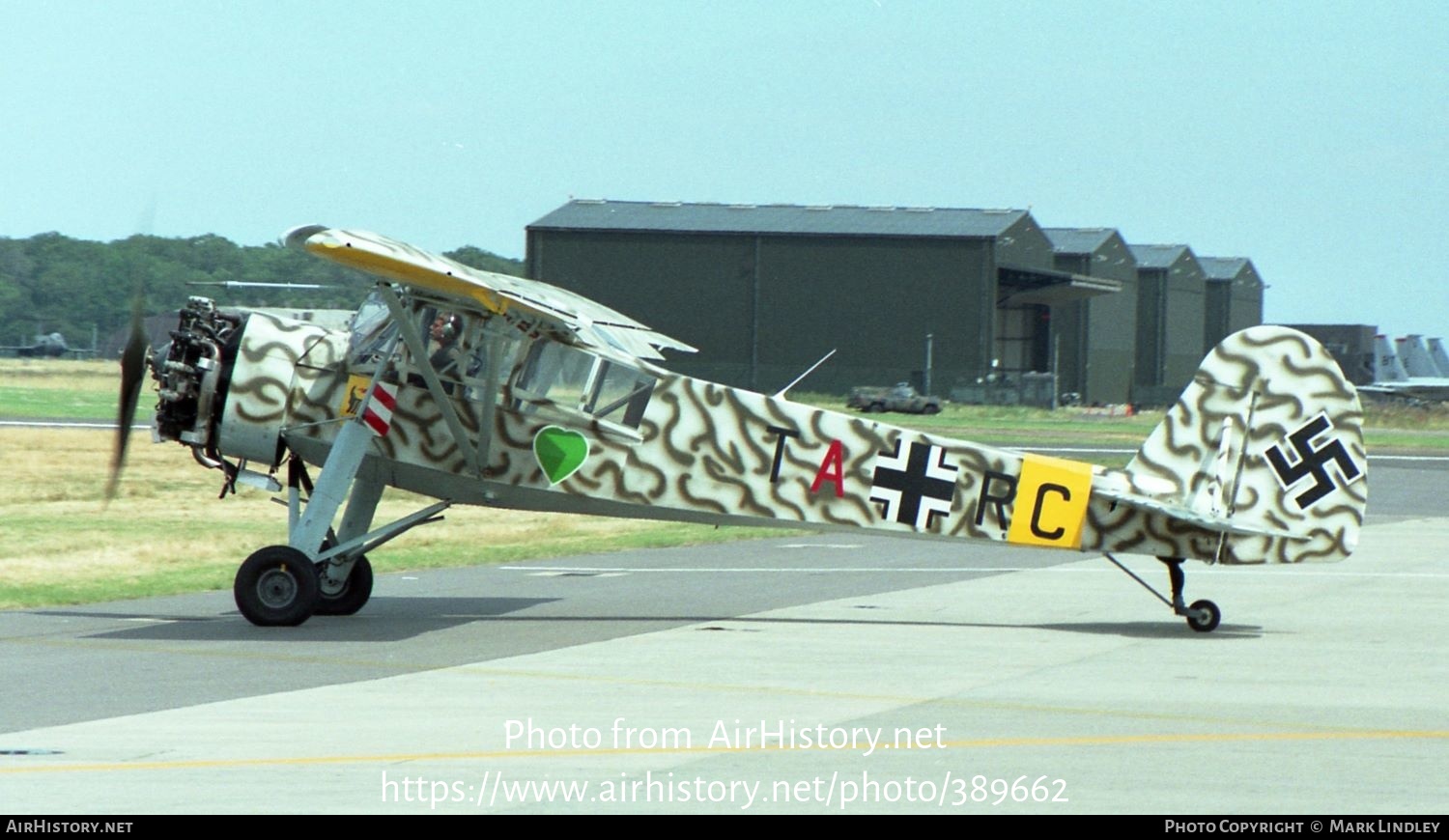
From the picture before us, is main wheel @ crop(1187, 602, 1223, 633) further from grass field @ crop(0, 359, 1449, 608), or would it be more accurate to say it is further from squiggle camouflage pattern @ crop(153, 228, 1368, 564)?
grass field @ crop(0, 359, 1449, 608)

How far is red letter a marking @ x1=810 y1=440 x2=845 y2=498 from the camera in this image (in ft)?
46.3

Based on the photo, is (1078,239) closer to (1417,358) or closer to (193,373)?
(1417,358)

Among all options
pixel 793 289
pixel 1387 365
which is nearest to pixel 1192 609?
pixel 793 289

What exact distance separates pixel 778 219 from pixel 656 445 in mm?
74659

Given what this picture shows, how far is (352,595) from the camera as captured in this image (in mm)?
15086

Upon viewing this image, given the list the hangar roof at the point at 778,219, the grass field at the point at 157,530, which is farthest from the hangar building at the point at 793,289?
the grass field at the point at 157,530

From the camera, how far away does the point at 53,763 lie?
8.16 metres

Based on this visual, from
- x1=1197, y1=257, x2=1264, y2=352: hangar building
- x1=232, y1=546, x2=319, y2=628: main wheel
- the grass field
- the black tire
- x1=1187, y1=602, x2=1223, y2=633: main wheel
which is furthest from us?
x1=1197, y1=257, x2=1264, y2=352: hangar building

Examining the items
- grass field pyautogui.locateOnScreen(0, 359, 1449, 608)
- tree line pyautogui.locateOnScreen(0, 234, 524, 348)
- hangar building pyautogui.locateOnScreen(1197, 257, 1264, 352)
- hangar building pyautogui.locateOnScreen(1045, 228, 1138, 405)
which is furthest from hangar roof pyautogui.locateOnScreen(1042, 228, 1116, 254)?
tree line pyautogui.locateOnScreen(0, 234, 524, 348)

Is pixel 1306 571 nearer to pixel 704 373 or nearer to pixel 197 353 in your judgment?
pixel 197 353

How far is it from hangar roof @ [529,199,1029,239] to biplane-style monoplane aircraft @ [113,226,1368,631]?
2842 inches

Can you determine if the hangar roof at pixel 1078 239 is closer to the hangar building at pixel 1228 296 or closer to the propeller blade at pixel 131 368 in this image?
the hangar building at pixel 1228 296

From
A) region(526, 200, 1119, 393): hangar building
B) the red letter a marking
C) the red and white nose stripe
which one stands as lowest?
the red letter a marking

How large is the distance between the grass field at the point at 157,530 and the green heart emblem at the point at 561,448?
482 cm
